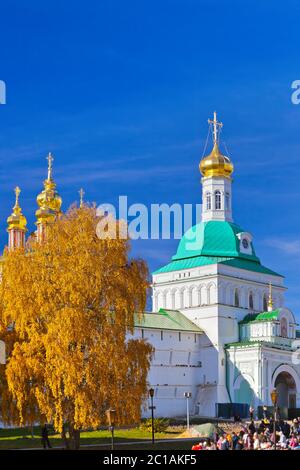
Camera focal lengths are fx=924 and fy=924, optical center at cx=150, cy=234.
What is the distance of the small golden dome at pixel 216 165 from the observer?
66.4 metres

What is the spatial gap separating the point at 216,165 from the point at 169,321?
12.7 m

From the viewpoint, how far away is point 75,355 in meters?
30.9

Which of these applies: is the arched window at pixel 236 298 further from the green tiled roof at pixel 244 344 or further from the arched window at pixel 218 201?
the arched window at pixel 218 201

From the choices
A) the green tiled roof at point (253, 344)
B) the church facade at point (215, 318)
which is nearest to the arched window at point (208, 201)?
the church facade at point (215, 318)

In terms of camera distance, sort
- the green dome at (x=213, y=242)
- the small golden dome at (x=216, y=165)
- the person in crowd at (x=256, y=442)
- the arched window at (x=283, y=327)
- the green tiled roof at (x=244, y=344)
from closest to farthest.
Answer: the person in crowd at (x=256, y=442) < the green tiled roof at (x=244, y=344) < the arched window at (x=283, y=327) < the green dome at (x=213, y=242) < the small golden dome at (x=216, y=165)

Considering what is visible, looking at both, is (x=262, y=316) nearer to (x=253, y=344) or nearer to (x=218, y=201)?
(x=253, y=344)

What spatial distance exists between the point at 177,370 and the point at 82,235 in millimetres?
28903

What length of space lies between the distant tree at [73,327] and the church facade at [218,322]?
966 inches

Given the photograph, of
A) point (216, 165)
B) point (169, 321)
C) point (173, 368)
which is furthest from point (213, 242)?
point (173, 368)

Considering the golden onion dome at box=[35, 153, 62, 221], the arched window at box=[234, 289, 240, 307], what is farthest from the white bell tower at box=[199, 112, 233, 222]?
the golden onion dome at box=[35, 153, 62, 221]

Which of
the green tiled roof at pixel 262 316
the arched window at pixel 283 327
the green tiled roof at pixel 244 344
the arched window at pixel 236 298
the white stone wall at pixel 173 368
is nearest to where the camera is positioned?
the white stone wall at pixel 173 368
